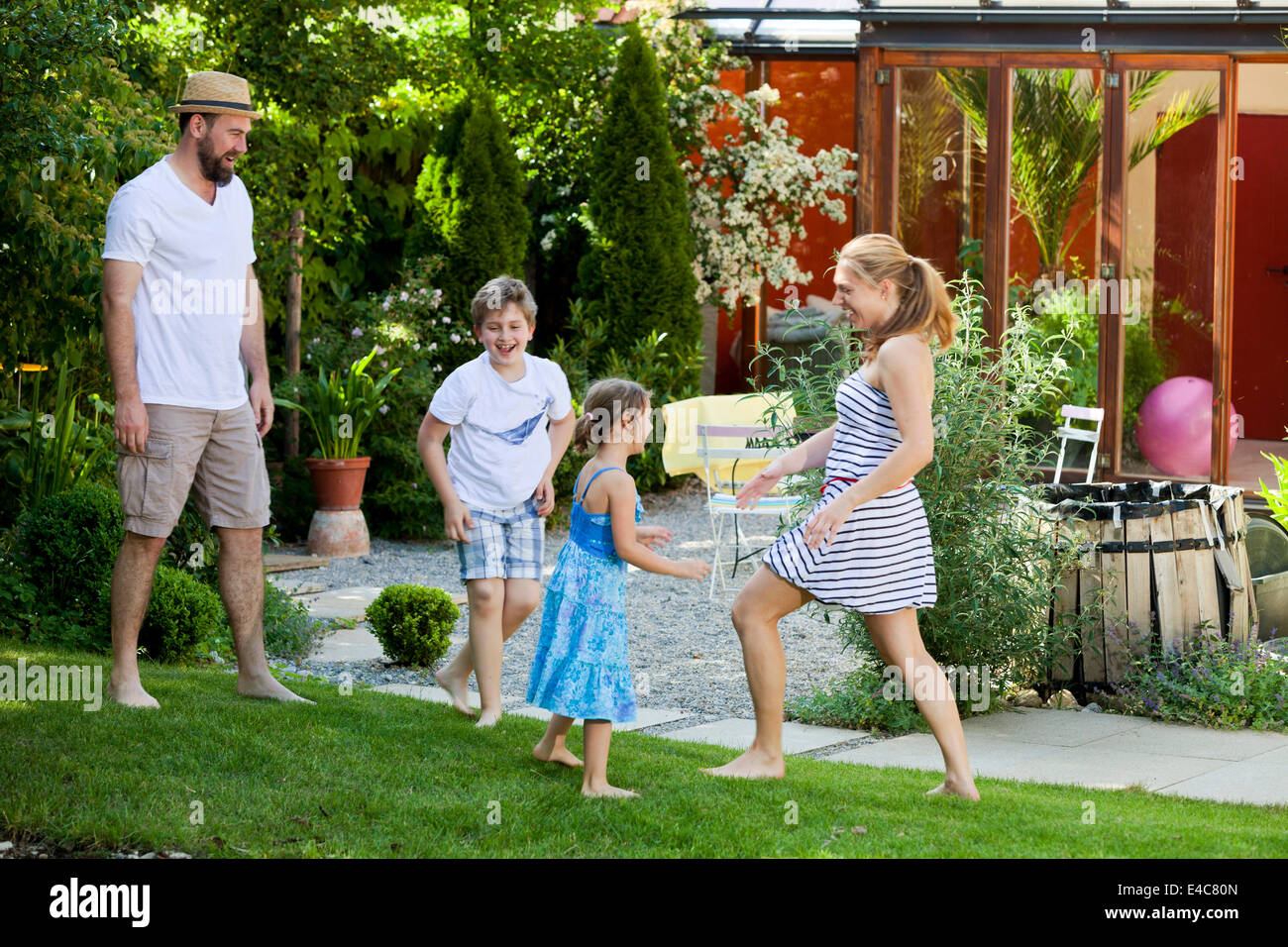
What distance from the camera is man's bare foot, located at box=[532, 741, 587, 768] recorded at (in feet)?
12.9

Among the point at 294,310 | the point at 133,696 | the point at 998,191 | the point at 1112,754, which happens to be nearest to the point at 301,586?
the point at 294,310

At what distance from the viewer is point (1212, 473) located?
10023mm

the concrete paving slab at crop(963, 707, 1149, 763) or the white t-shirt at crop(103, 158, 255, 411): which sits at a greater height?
the white t-shirt at crop(103, 158, 255, 411)

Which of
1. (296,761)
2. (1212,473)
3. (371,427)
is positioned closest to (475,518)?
→ (296,761)

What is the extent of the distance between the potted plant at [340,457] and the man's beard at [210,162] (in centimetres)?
418

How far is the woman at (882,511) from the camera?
3.62 metres

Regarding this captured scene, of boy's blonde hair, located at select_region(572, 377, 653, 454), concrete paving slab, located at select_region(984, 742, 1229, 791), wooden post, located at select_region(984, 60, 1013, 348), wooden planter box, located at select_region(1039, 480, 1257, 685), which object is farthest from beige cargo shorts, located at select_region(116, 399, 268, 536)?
wooden post, located at select_region(984, 60, 1013, 348)

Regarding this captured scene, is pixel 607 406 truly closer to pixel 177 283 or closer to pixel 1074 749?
pixel 177 283

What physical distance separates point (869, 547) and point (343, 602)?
417cm

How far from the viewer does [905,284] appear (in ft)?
12.3

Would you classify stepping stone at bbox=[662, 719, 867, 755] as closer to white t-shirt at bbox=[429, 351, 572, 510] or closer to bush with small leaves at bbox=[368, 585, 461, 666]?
white t-shirt at bbox=[429, 351, 572, 510]

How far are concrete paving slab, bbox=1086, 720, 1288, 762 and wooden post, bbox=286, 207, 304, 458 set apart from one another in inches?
228

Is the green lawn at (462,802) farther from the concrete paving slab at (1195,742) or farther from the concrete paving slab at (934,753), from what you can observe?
the concrete paving slab at (1195,742)

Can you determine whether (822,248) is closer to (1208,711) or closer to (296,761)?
(1208,711)
